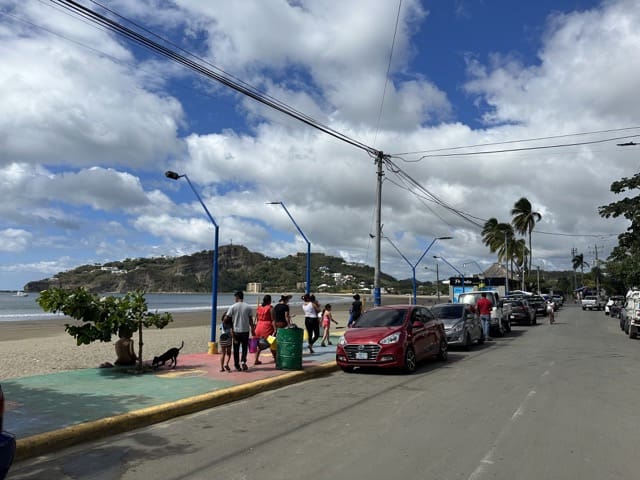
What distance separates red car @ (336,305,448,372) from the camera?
39.5ft

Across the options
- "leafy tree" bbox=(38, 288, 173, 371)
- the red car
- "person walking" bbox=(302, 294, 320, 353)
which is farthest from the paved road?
"person walking" bbox=(302, 294, 320, 353)

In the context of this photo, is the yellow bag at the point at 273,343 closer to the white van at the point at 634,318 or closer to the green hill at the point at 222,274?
the white van at the point at 634,318

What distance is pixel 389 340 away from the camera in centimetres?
1211

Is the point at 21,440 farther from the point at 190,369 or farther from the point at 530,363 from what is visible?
the point at 530,363

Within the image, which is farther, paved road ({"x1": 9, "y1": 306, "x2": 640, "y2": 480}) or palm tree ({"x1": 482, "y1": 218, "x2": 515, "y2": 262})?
palm tree ({"x1": 482, "y1": 218, "x2": 515, "y2": 262})

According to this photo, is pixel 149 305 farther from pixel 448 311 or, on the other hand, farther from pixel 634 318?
pixel 634 318

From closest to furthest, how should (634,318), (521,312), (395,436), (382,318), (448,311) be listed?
(395,436) < (382,318) < (448,311) < (634,318) < (521,312)

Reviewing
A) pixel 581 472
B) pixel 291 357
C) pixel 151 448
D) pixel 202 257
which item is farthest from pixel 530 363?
pixel 202 257

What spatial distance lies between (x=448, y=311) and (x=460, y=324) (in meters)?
0.90

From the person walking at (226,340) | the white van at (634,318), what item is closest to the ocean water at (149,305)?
the person walking at (226,340)

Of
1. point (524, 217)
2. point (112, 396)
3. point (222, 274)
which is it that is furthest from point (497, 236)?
point (222, 274)

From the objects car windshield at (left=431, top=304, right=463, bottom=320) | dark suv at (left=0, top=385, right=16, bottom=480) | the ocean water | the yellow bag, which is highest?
car windshield at (left=431, top=304, right=463, bottom=320)

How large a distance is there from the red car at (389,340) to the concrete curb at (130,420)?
2.08 m

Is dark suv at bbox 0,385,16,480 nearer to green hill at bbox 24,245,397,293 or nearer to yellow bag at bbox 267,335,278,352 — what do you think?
yellow bag at bbox 267,335,278,352
